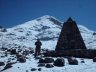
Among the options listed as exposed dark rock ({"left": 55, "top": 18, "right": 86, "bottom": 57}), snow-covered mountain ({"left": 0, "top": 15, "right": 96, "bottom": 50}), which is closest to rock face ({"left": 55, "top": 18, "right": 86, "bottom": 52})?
exposed dark rock ({"left": 55, "top": 18, "right": 86, "bottom": 57})

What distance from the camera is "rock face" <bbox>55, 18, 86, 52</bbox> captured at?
30.0m

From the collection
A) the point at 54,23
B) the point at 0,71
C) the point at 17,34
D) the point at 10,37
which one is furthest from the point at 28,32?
the point at 0,71

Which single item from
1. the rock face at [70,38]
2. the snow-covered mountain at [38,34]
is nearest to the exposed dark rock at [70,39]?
the rock face at [70,38]

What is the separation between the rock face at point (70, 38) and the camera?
30.0m

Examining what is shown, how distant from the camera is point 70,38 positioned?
30344 mm

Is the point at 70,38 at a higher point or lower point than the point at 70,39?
higher

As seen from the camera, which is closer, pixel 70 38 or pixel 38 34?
pixel 70 38

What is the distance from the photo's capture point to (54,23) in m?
161

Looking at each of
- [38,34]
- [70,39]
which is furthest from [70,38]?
[38,34]

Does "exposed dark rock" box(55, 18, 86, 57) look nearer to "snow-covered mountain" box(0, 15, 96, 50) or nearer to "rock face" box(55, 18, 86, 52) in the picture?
"rock face" box(55, 18, 86, 52)

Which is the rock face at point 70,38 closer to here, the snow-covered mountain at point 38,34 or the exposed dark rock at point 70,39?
the exposed dark rock at point 70,39

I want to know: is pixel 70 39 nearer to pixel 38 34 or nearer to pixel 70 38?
pixel 70 38

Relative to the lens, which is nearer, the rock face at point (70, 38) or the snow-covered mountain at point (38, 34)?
the rock face at point (70, 38)

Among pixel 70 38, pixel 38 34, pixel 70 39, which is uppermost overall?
pixel 38 34
